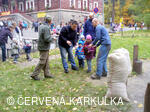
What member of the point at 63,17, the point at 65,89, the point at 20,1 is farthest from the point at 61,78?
the point at 20,1

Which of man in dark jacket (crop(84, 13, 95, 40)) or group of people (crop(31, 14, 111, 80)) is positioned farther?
man in dark jacket (crop(84, 13, 95, 40))

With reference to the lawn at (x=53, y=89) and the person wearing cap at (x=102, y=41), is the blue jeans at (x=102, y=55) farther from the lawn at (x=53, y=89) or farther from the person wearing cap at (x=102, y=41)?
the lawn at (x=53, y=89)

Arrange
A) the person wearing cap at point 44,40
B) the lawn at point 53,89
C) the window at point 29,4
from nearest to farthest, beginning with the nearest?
the lawn at point 53,89, the person wearing cap at point 44,40, the window at point 29,4

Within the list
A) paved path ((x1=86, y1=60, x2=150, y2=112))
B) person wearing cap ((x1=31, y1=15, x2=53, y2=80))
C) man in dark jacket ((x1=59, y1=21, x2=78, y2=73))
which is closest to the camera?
paved path ((x1=86, y1=60, x2=150, y2=112))

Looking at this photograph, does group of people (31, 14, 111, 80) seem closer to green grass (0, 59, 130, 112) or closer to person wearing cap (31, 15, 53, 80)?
person wearing cap (31, 15, 53, 80)

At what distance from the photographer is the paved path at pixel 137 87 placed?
163 inches

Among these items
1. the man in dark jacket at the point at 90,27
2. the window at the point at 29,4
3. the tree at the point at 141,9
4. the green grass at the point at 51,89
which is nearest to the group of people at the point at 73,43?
the green grass at the point at 51,89

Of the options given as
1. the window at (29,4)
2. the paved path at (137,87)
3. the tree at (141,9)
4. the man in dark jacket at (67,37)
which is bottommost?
the paved path at (137,87)

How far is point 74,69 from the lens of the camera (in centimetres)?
706

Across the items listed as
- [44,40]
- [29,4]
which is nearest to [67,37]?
[44,40]

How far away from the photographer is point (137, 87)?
528 cm

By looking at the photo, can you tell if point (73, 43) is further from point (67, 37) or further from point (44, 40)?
point (44, 40)

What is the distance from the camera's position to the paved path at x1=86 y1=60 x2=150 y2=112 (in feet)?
13.6

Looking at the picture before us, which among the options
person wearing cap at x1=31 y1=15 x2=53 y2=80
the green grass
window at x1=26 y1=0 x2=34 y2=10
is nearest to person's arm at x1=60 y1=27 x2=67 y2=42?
person wearing cap at x1=31 y1=15 x2=53 y2=80
